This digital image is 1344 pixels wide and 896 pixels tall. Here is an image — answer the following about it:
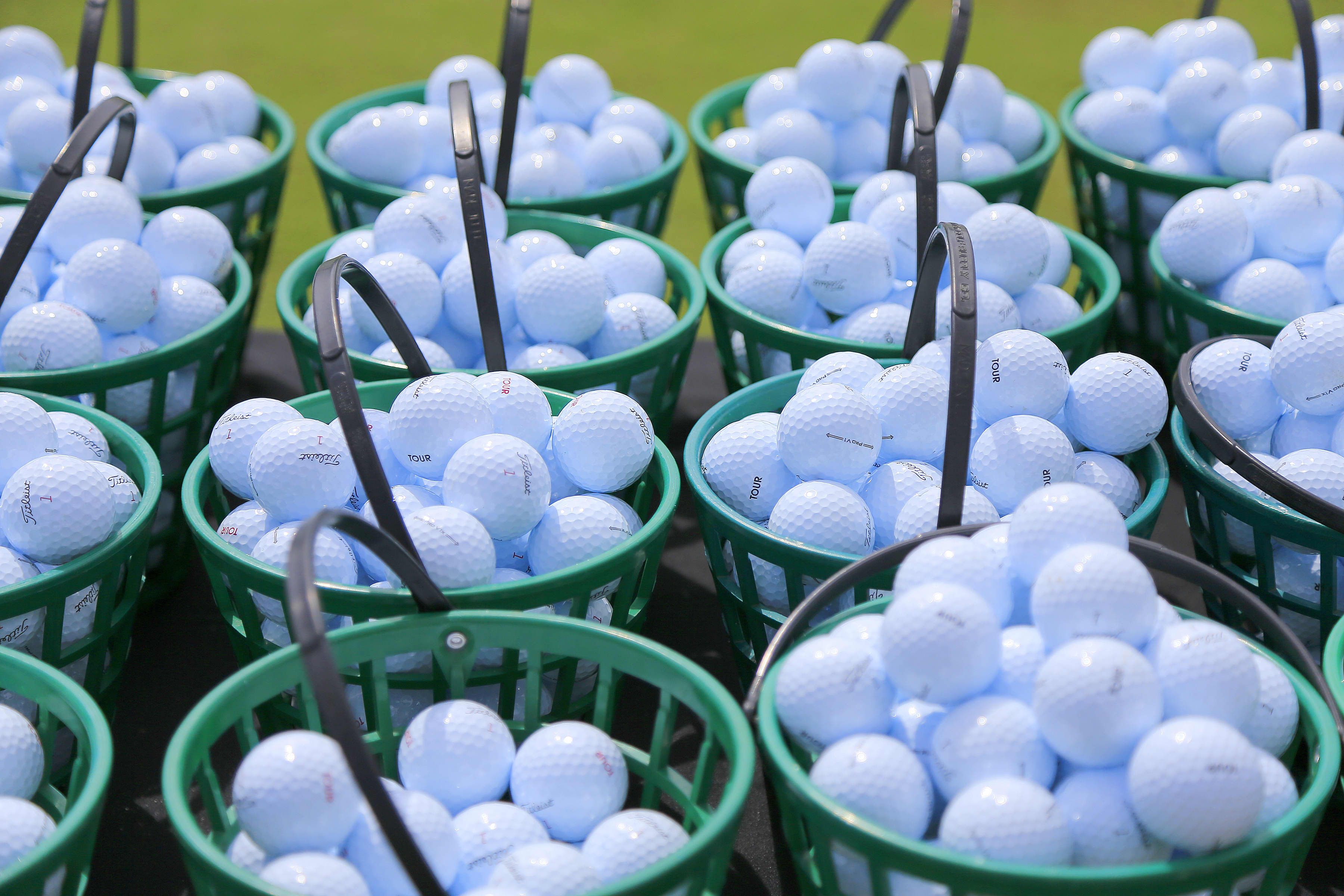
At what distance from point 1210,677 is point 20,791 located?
3.67ft

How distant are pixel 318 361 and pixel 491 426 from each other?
404mm

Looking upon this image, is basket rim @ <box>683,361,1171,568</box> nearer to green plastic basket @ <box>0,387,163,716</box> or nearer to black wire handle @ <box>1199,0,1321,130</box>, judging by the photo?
green plastic basket @ <box>0,387,163,716</box>

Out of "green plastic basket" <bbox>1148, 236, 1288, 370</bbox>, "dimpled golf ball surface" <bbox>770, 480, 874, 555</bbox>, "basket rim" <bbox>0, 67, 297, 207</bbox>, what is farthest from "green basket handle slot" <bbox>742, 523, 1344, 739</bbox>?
"basket rim" <bbox>0, 67, 297, 207</bbox>

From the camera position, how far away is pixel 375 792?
0.98 m

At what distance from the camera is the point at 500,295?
1929 mm

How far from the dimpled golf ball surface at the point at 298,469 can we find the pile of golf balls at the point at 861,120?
1.26 meters

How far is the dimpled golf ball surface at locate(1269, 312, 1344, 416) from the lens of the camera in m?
1.62

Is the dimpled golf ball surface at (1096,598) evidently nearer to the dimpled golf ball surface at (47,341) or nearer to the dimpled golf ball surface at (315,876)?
the dimpled golf ball surface at (315,876)

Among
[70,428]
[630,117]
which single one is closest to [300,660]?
[70,428]

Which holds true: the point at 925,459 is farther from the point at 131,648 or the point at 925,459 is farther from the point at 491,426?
the point at 131,648

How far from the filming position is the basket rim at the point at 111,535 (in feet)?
4.33

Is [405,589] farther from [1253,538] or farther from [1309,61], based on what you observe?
[1309,61]

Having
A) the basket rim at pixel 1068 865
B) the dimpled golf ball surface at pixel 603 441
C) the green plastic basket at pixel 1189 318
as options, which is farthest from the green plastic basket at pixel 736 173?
the basket rim at pixel 1068 865

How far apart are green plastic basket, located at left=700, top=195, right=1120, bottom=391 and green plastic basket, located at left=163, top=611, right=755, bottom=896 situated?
67cm
